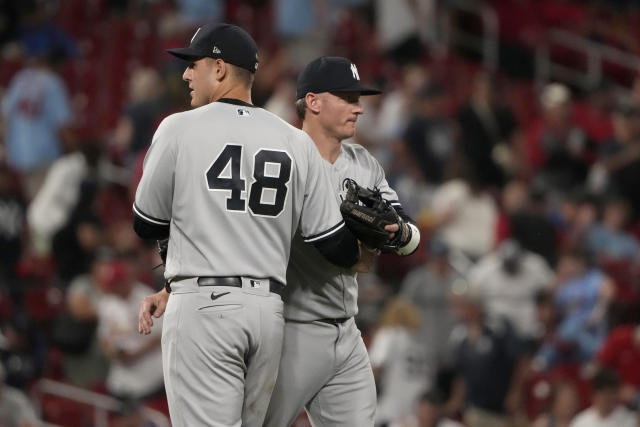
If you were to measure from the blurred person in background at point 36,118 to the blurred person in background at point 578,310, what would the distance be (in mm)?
5330

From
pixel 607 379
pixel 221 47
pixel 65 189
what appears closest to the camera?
pixel 221 47

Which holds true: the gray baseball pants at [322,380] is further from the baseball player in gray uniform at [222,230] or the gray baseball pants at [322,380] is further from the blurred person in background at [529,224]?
the blurred person in background at [529,224]

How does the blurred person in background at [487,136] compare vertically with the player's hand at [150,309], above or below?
below

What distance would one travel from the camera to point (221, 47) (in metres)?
5.11

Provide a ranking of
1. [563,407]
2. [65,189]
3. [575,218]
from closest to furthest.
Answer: [563,407], [575,218], [65,189]

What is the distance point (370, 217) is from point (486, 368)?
5.37 metres

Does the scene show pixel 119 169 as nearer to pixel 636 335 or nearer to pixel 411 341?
pixel 411 341

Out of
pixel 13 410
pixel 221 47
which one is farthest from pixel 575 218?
pixel 221 47

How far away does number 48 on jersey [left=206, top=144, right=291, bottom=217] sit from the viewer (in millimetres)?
4973

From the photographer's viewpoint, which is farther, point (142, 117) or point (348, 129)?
point (142, 117)

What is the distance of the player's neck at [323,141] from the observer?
568 cm

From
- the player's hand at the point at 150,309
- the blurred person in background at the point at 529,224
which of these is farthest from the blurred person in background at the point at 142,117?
the player's hand at the point at 150,309

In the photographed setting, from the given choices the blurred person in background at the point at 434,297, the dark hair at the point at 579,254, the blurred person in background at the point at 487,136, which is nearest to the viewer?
the dark hair at the point at 579,254

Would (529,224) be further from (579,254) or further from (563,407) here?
(563,407)
